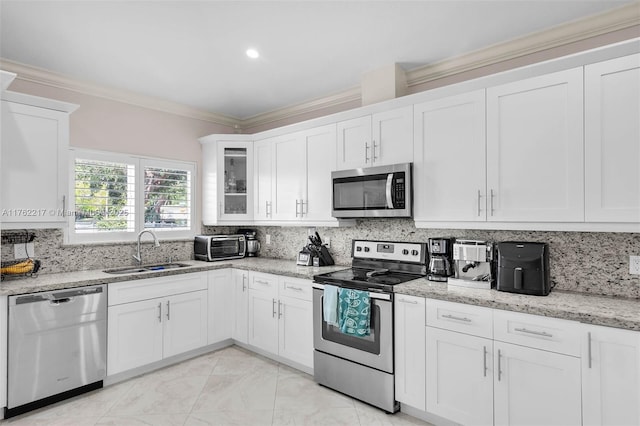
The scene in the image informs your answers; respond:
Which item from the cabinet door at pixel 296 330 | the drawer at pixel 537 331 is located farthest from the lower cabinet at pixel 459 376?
the cabinet door at pixel 296 330

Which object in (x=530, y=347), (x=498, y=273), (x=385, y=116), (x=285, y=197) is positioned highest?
(x=385, y=116)

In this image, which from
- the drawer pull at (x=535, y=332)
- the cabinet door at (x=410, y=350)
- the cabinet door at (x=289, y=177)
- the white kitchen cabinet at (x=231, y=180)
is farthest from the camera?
the white kitchen cabinet at (x=231, y=180)

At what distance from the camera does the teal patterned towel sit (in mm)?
2562

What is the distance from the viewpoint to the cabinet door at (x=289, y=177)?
3.59m

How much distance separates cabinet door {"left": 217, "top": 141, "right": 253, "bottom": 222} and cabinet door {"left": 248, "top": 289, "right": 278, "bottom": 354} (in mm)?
988

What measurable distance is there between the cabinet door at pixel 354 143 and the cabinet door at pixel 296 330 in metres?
1.27

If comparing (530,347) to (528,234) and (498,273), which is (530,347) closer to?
(498,273)

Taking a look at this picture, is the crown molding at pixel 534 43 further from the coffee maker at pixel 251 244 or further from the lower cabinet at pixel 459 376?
the coffee maker at pixel 251 244

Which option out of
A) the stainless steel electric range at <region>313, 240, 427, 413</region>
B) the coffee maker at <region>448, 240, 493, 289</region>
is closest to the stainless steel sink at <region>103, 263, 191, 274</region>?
the stainless steel electric range at <region>313, 240, 427, 413</region>

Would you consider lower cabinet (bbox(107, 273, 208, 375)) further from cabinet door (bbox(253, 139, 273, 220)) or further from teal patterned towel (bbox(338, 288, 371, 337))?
teal patterned towel (bbox(338, 288, 371, 337))

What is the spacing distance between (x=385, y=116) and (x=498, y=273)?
58.0 inches

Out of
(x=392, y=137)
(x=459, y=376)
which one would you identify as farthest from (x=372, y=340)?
(x=392, y=137)

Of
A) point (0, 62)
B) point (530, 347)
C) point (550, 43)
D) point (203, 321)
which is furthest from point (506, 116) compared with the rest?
point (0, 62)

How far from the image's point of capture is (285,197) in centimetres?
375
